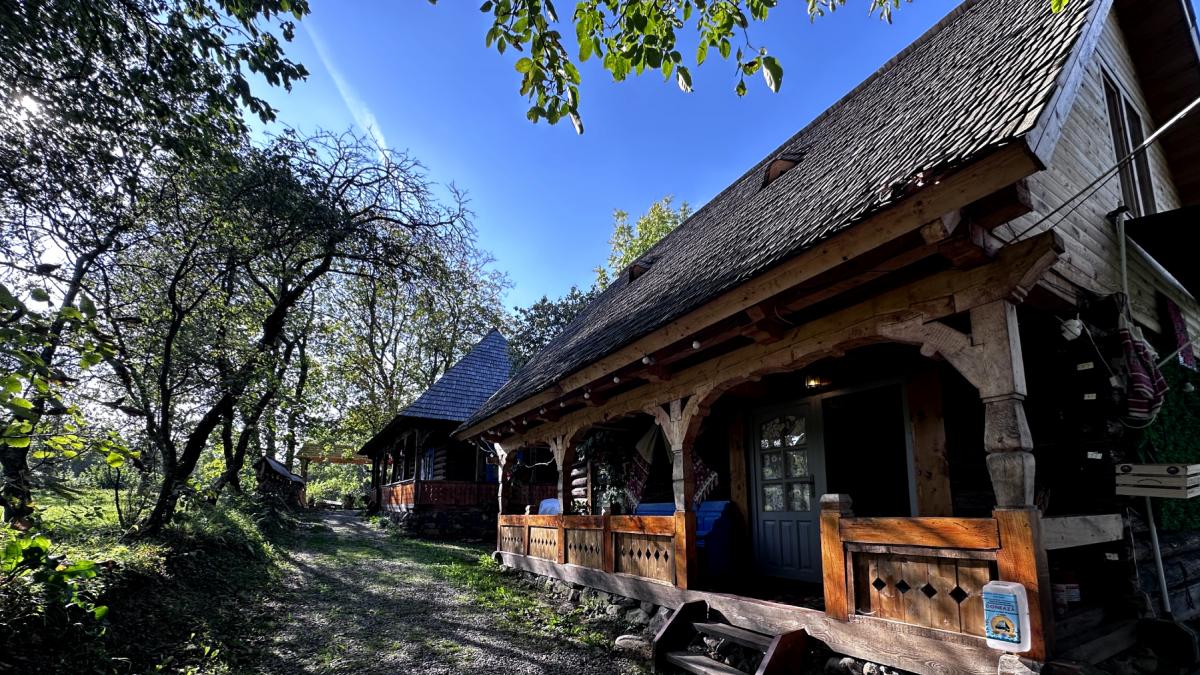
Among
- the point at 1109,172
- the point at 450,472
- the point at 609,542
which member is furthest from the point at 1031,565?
the point at 450,472

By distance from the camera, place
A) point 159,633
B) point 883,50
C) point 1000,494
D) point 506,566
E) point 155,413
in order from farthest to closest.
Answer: point 506,566
point 883,50
point 155,413
point 159,633
point 1000,494

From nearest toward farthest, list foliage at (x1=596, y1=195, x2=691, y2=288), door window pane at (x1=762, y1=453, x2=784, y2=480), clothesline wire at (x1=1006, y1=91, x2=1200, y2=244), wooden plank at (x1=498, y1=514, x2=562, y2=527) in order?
clothesline wire at (x1=1006, y1=91, x2=1200, y2=244) < door window pane at (x1=762, y1=453, x2=784, y2=480) < wooden plank at (x1=498, y1=514, x2=562, y2=527) < foliage at (x1=596, y1=195, x2=691, y2=288)

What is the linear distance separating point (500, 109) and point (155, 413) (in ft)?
20.1

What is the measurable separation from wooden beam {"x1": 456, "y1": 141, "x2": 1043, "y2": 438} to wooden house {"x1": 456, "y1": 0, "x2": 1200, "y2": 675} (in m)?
0.02

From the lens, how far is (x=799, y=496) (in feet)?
20.6

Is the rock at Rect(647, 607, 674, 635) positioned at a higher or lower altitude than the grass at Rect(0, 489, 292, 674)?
→ lower

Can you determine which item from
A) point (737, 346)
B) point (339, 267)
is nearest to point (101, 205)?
point (339, 267)

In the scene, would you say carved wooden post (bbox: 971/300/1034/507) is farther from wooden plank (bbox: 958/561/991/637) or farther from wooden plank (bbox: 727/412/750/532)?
wooden plank (bbox: 727/412/750/532)

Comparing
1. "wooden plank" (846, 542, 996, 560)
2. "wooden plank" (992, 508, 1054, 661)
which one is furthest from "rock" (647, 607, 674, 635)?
"wooden plank" (992, 508, 1054, 661)

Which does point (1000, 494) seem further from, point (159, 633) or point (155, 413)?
point (155, 413)

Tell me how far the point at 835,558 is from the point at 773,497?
2.76 metres

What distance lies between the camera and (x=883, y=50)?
876 centimetres

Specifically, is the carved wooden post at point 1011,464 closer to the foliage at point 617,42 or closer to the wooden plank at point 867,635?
the wooden plank at point 867,635

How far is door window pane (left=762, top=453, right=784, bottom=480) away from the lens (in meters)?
6.59
